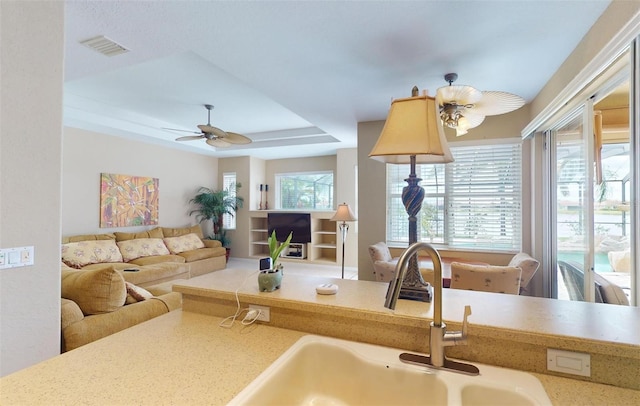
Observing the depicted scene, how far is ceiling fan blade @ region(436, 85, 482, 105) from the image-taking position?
83.0 inches

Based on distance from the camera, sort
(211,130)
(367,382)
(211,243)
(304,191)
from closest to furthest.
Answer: (367,382) < (211,130) < (211,243) < (304,191)

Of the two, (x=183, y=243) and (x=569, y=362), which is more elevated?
(x=569, y=362)

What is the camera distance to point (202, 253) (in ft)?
18.4

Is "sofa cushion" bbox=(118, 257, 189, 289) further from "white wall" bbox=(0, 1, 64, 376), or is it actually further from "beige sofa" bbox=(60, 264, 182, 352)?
"white wall" bbox=(0, 1, 64, 376)

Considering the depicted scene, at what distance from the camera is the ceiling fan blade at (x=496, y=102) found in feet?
7.06

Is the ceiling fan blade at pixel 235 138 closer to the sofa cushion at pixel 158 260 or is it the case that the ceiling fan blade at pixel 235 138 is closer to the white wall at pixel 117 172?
the sofa cushion at pixel 158 260

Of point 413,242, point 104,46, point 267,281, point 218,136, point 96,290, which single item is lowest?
point 96,290

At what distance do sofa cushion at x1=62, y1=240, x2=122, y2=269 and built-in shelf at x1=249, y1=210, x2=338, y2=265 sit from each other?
9.63ft

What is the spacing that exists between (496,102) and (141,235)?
224 inches

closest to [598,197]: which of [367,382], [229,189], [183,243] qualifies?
[367,382]

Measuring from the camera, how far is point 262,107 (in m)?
4.32

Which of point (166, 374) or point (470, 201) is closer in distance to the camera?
point (166, 374)

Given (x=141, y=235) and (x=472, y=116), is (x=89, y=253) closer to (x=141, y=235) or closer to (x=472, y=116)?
(x=141, y=235)

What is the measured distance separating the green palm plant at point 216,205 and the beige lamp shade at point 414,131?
6083 millimetres
